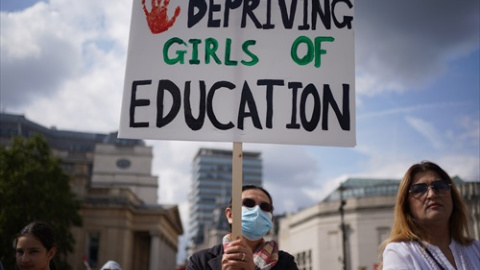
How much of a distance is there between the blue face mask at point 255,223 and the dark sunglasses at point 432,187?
43.6 inches

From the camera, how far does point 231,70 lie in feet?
11.8

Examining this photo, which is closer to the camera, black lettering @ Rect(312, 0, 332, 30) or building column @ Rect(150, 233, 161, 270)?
black lettering @ Rect(312, 0, 332, 30)

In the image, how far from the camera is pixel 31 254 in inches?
162

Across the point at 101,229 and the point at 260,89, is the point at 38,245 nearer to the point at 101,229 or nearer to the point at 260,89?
→ the point at 260,89

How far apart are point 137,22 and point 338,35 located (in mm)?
1410

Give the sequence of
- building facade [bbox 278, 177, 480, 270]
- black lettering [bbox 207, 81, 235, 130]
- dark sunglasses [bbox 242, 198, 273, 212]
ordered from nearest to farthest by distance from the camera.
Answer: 1. black lettering [bbox 207, 81, 235, 130]
2. dark sunglasses [bbox 242, 198, 273, 212]
3. building facade [bbox 278, 177, 480, 270]

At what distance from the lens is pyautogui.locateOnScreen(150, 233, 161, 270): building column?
197 feet

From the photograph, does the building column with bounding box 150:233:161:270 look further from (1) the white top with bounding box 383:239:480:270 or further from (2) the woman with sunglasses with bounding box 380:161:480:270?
(1) the white top with bounding box 383:239:480:270

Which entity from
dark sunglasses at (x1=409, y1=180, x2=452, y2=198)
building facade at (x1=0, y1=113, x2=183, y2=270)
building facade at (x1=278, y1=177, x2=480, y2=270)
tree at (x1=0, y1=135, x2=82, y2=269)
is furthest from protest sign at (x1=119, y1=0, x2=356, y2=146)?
building facade at (x1=278, y1=177, x2=480, y2=270)

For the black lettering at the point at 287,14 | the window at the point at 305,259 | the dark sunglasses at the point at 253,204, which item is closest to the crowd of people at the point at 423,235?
the dark sunglasses at the point at 253,204

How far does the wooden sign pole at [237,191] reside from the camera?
10.3ft

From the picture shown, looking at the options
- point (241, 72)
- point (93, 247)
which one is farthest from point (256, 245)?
point (93, 247)

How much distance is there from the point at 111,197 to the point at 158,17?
51.0 meters

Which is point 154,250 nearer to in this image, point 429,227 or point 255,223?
point 255,223
